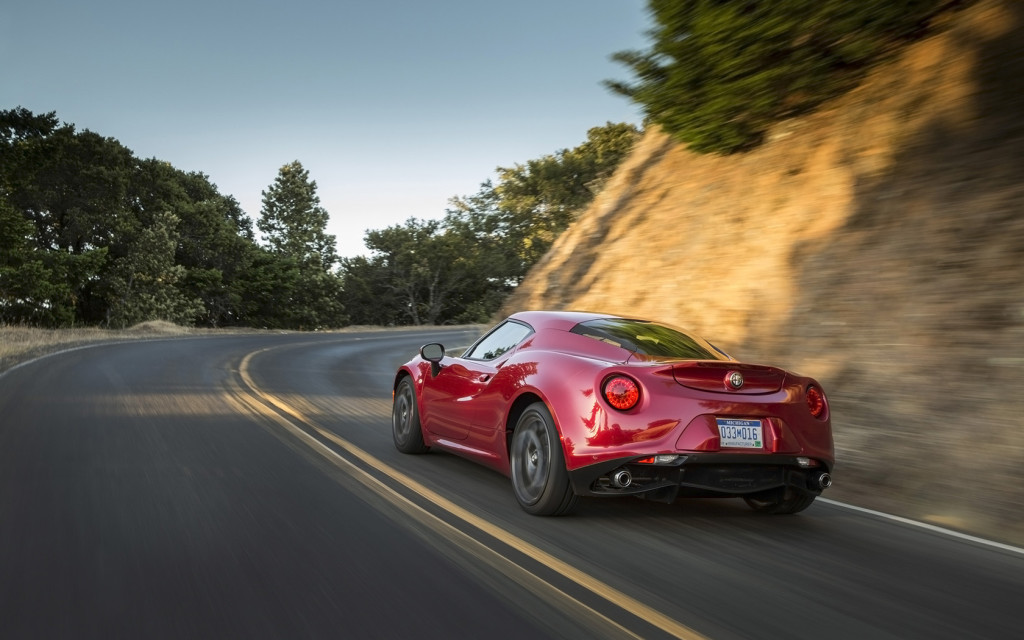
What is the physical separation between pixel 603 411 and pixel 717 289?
773cm

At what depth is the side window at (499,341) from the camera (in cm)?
638

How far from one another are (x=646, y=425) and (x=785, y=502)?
4.63 feet

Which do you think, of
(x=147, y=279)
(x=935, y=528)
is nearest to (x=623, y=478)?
(x=935, y=528)

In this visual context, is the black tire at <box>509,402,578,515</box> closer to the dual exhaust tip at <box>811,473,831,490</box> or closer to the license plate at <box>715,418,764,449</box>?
the license plate at <box>715,418,764,449</box>

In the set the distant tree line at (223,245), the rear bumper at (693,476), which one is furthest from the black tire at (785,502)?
the distant tree line at (223,245)

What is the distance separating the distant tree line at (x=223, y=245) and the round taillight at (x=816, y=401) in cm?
2288

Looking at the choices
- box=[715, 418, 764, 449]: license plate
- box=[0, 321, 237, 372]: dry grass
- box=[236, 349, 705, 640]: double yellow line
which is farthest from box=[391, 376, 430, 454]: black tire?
box=[0, 321, 237, 372]: dry grass

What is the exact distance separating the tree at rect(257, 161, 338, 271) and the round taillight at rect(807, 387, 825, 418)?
6092cm

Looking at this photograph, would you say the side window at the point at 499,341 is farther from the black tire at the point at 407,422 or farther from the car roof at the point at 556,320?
the black tire at the point at 407,422

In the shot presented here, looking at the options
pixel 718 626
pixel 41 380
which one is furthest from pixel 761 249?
pixel 41 380

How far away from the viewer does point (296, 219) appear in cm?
6819

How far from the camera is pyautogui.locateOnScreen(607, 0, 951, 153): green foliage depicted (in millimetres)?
10359

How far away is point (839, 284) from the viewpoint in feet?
32.8

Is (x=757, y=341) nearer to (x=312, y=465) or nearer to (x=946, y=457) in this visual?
(x=946, y=457)
